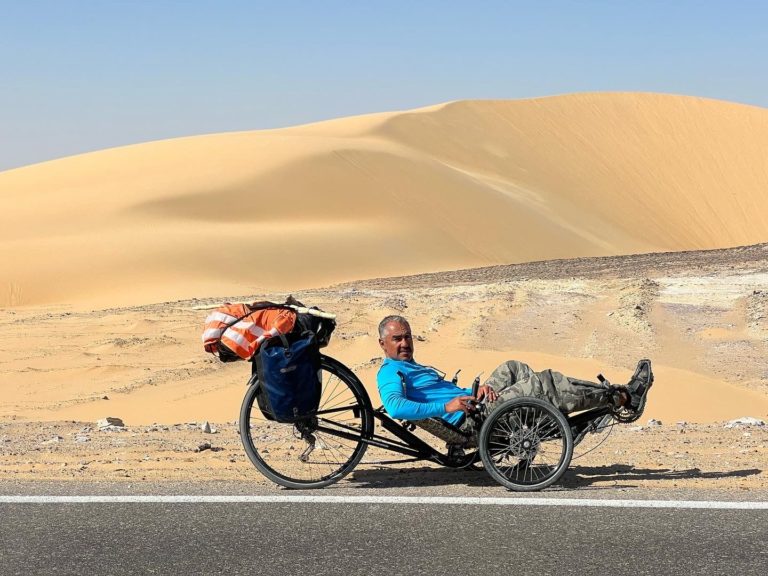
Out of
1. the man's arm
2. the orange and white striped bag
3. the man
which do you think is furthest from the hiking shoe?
the orange and white striped bag

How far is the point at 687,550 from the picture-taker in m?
5.19

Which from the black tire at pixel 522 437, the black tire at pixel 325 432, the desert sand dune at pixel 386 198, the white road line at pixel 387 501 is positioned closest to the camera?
the white road line at pixel 387 501

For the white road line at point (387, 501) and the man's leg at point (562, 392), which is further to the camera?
the man's leg at point (562, 392)

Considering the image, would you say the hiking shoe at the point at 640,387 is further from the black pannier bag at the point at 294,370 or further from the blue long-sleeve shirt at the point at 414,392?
the black pannier bag at the point at 294,370

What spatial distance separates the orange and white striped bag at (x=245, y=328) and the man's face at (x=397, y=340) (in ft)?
1.91

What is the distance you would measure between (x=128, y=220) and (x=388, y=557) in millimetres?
44022

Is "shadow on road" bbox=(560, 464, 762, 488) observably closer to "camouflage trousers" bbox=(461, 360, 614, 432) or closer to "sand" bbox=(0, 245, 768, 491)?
"sand" bbox=(0, 245, 768, 491)

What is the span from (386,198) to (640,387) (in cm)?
4862

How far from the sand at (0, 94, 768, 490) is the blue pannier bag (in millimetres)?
774

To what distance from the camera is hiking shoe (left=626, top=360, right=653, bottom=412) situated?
6508mm

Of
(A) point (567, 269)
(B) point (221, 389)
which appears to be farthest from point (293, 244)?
(B) point (221, 389)

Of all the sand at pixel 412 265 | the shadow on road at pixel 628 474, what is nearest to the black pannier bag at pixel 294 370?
the sand at pixel 412 265

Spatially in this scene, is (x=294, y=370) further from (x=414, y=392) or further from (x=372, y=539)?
(x=372, y=539)

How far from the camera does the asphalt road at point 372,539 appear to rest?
16.4 feet
